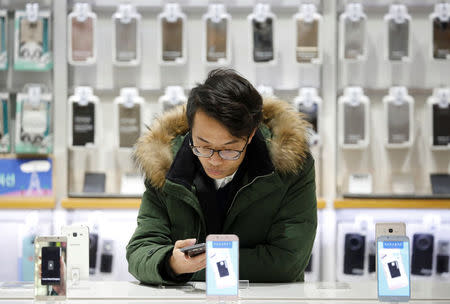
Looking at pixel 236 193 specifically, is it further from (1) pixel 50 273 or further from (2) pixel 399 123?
(2) pixel 399 123

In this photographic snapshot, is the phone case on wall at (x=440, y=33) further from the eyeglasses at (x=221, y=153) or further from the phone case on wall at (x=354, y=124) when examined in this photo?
the eyeglasses at (x=221, y=153)

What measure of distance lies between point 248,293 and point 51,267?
0.57 meters

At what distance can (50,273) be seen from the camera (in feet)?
6.36

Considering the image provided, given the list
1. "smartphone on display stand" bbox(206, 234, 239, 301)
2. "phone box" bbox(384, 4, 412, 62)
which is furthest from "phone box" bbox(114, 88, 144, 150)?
"smartphone on display stand" bbox(206, 234, 239, 301)

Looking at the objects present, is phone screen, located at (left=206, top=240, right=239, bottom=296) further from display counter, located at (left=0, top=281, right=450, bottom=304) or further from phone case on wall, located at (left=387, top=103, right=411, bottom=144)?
phone case on wall, located at (left=387, top=103, right=411, bottom=144)

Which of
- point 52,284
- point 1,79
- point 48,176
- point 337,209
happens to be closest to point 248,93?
point 52,284

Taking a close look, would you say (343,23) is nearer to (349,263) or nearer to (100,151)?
(349,263)

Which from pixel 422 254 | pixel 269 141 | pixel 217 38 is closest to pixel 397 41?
pixel 217 38

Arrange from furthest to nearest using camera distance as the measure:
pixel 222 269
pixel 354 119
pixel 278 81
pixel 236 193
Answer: pixel 278 81
pixel 354 119
pixel 236 193
pixel 222 269

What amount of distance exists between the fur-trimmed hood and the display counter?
38cm

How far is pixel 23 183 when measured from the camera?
4359 millimetres

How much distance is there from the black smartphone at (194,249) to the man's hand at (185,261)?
0.01 metres

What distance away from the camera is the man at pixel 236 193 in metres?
2.23

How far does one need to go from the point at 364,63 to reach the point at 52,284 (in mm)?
3044
